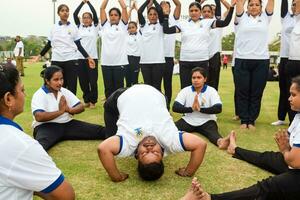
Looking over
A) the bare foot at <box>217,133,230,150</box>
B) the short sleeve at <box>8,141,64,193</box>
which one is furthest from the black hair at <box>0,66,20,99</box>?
the bare foot at <box>217,133,230,150</box>

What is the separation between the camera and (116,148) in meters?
3.96

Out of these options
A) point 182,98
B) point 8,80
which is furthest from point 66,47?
point 8,80

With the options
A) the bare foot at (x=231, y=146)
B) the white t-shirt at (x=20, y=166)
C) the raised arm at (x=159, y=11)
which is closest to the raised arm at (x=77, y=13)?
the raised arm at (x=159, y=11)

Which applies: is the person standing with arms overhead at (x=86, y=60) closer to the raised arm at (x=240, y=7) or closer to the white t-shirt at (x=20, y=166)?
the raised arm at (x=240, y=7)

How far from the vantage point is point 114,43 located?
7.93m

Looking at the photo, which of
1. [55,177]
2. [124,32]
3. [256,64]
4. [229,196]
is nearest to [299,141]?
[229,196]

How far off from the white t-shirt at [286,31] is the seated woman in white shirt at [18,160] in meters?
5.42

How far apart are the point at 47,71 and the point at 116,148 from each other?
1.97 meters

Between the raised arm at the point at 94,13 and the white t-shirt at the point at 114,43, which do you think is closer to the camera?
the white t-shirt at the point at 114,43

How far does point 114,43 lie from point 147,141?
4.39 m

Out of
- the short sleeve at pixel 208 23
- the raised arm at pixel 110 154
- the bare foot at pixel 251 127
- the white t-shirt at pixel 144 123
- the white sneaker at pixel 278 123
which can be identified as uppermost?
the short sleeve at pixel 208 23

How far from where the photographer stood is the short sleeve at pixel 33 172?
6.57 ft

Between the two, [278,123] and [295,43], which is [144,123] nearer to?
[295,43]

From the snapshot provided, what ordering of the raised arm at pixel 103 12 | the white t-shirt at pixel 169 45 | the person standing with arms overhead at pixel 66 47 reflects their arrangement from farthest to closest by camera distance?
the white t-shirt at pixel 169 45, the raised arm at pixel 103 12, the person standing with arms overhead at pixel 66 47
